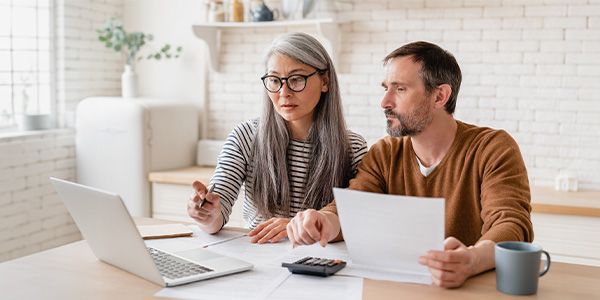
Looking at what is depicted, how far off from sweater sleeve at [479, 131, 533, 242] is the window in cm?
300

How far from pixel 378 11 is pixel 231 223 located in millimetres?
1595

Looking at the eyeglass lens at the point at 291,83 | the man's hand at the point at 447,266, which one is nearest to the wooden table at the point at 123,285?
the man's hand at the point at 447,266

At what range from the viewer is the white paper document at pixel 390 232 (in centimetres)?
135

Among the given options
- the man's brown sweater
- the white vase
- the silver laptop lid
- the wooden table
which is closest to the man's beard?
the man's brown sweater

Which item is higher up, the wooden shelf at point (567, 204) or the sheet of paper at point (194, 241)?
the sheet of paper at point (194, 241)

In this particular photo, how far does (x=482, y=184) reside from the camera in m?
1.90

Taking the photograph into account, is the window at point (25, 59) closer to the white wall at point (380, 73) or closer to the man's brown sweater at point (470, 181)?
the white wall at point (380, 73)

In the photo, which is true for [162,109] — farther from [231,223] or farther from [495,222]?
[495,222]

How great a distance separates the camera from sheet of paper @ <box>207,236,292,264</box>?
5.55 ft

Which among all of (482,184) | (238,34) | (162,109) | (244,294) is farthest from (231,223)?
(244,294)

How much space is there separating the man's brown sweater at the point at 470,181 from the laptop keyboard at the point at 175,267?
0.55m

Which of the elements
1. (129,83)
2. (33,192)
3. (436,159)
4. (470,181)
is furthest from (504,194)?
(129,83)

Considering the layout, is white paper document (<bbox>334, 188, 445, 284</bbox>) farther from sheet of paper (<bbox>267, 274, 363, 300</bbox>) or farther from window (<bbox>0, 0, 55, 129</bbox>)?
window (<bbox>0, 0, 55, 129</bbox>)

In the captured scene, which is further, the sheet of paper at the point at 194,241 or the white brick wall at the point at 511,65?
the white brick wall at the point at 511,65
